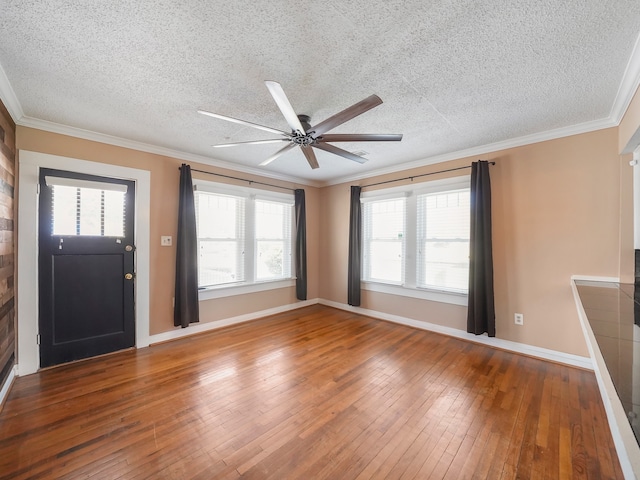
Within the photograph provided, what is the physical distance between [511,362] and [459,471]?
192 cm

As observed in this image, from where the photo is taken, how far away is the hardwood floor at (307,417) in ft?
5.16

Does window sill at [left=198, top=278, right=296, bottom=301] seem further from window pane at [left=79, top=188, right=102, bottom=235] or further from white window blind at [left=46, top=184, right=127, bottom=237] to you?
window pane at [left=79, top=188, right=102, bottom=235]

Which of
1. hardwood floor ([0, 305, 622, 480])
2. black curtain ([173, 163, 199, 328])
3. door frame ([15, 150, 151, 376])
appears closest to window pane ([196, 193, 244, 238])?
black curtain ([173, 163, 199, 328])

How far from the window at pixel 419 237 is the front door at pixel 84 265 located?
3617mm

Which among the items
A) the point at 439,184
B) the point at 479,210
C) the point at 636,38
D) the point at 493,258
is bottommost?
the point at 493,258

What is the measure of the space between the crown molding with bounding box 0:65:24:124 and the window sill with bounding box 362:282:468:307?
469 centimetres

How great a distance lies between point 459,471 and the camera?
5.06 feet

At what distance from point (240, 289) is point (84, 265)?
198 centimetres

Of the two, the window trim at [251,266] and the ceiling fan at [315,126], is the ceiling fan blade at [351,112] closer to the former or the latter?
the ceiling fan at [315,126]

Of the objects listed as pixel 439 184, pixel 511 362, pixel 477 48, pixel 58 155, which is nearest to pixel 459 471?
pixel 511 362

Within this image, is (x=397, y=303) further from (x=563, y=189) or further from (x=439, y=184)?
(x=563, y=189)

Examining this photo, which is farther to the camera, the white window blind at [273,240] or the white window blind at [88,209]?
the white window blind at [273,240]

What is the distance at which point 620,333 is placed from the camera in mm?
1260

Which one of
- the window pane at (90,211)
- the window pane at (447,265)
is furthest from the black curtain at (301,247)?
the window pane at (90,211)
